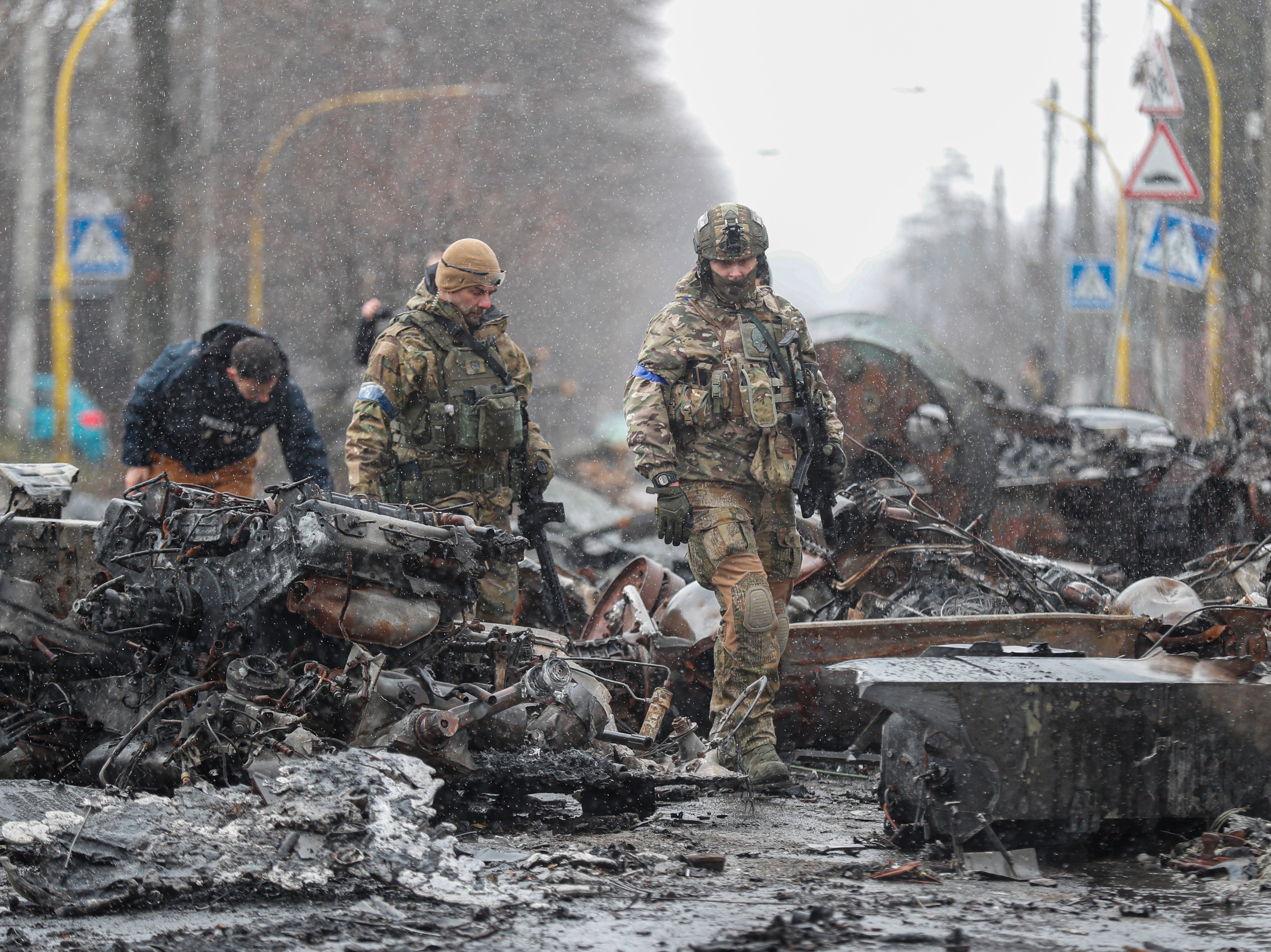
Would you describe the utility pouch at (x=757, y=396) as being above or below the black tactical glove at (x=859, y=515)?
above

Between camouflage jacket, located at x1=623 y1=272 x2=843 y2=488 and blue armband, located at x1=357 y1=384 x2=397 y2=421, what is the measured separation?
1.07 meters

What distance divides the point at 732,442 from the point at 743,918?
2856mm

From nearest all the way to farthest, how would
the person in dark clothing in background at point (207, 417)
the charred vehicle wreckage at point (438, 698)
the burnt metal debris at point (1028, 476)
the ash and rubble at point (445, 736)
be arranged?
the ash and rubble at point (445, 736), the charred vehicle wreckage at point (438, 698), the person in dark clothing in background at point (207, 417), the burnt metal debris at point (1028, 476)

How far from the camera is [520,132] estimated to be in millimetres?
32969

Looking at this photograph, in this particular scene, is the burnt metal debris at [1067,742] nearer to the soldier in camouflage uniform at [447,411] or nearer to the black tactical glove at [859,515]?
the soldier in camouflage uniform at [447,411]

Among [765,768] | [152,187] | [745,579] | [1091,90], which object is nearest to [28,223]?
[152,187]

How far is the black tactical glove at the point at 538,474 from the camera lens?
6.46 m

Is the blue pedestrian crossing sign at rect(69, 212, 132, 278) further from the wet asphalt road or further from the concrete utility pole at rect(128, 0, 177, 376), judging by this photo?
the wet asphalt road

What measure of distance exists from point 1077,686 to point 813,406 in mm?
2303

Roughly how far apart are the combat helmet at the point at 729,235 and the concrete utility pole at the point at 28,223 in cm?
1910

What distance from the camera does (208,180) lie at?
27750 millimetres

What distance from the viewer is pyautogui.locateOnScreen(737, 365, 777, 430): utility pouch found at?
228 inches

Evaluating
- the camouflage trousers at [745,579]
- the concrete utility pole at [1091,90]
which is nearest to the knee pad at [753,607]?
the camouflage trousers at [745,579]

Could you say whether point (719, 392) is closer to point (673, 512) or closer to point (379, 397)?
point (673, 512)
